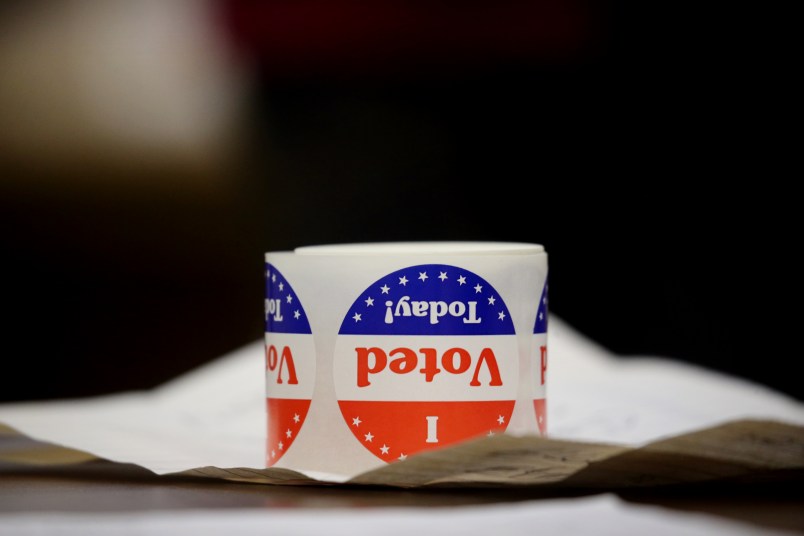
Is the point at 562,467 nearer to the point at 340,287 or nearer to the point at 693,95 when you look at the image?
the point at 340,287

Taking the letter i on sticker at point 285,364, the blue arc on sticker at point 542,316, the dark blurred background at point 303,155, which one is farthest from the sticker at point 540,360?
the dark blurred background at point 303,155

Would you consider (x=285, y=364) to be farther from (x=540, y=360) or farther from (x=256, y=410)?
(x=256, y=410)

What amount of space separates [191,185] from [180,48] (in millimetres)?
185

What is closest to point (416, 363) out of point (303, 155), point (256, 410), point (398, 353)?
point (398, 353)

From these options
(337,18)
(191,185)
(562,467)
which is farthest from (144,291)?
(562,467)

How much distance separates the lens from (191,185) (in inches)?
57.9

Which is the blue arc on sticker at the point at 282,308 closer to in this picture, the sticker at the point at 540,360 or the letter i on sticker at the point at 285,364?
the letter i on sticker at the point at 285,364

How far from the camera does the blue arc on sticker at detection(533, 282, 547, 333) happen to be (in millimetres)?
645

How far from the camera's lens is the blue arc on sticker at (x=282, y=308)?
0.62m

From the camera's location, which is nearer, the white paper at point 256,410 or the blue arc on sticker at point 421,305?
the blue arc on sticker at point 421,305

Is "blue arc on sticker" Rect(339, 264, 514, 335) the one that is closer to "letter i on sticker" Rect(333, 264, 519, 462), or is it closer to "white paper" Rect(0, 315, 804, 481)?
"letter i on sticker" Rect(333, 264, 519, 462)

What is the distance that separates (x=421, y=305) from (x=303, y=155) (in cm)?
91

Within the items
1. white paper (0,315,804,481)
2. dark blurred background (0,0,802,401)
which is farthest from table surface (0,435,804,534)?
dark blurred background (0,0,802,401)

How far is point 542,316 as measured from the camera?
65cm
